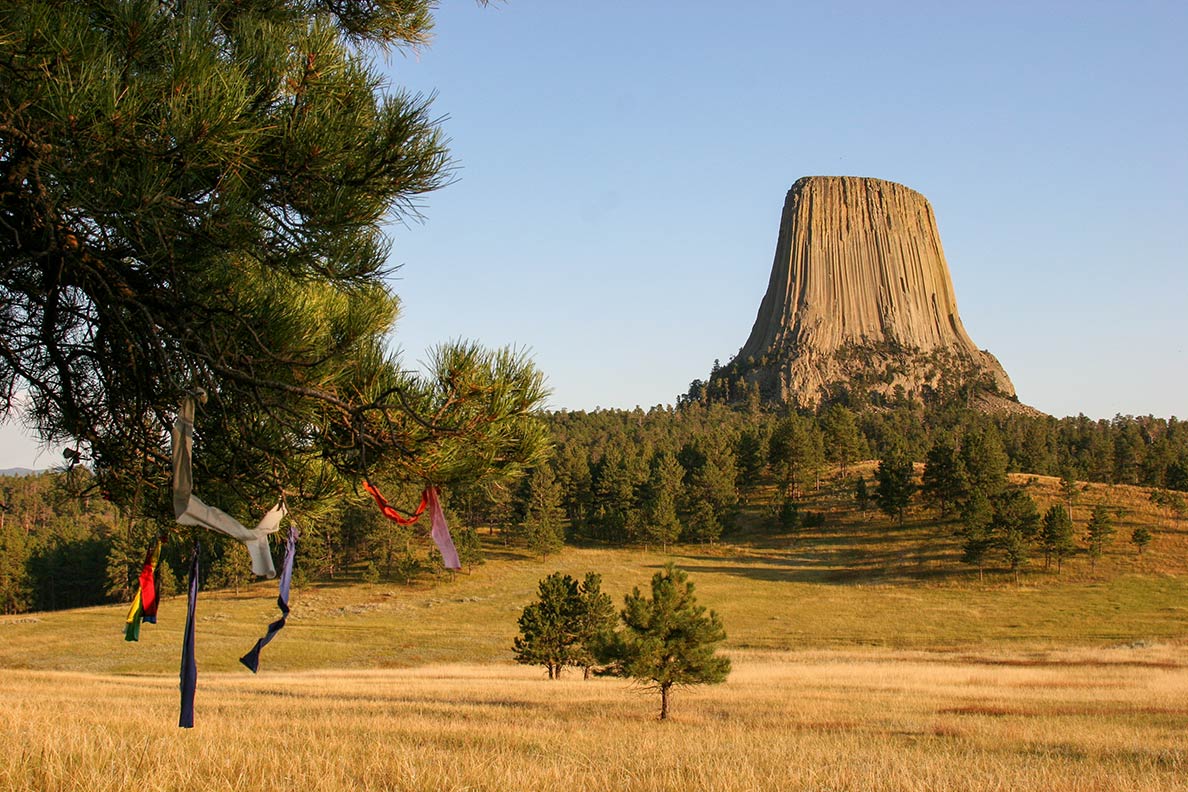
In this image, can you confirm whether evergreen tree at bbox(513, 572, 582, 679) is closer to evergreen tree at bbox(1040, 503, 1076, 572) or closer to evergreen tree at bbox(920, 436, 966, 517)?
evergreen tree at bbox(1040, 503, 1076, 572)

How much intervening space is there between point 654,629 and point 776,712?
3.34 m

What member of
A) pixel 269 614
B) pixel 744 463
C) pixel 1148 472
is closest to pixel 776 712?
pixel 269 614

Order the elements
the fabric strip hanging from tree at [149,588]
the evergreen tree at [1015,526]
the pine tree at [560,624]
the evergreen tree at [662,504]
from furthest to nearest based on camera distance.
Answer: the evergreen tree at [662,504], the evergreen tree at [1015,526], the pine tree at [560,624], the fabric strip hanging from tree at [149,588]

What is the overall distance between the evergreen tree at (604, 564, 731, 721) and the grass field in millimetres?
927

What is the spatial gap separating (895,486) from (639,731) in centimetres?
6655

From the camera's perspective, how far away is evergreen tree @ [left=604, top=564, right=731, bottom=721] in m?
21.7

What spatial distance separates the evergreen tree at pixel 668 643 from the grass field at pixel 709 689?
0.93 metres

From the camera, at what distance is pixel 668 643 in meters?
22.2

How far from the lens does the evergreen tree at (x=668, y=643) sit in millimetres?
21734

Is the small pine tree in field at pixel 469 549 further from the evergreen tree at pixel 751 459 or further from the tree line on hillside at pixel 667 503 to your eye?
the evergreen tree at pixel 751 459

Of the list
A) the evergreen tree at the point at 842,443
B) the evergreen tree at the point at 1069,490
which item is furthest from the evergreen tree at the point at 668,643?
the evergreen tree at the point at 842,443

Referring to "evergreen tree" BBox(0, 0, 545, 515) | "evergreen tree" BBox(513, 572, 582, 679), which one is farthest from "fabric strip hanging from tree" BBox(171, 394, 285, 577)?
"evergreen tree" BBox(513, 572, 582, 679)

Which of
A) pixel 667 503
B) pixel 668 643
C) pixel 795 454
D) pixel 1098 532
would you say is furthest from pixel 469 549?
pixel 668 643

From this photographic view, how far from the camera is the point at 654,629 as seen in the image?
22188mm
